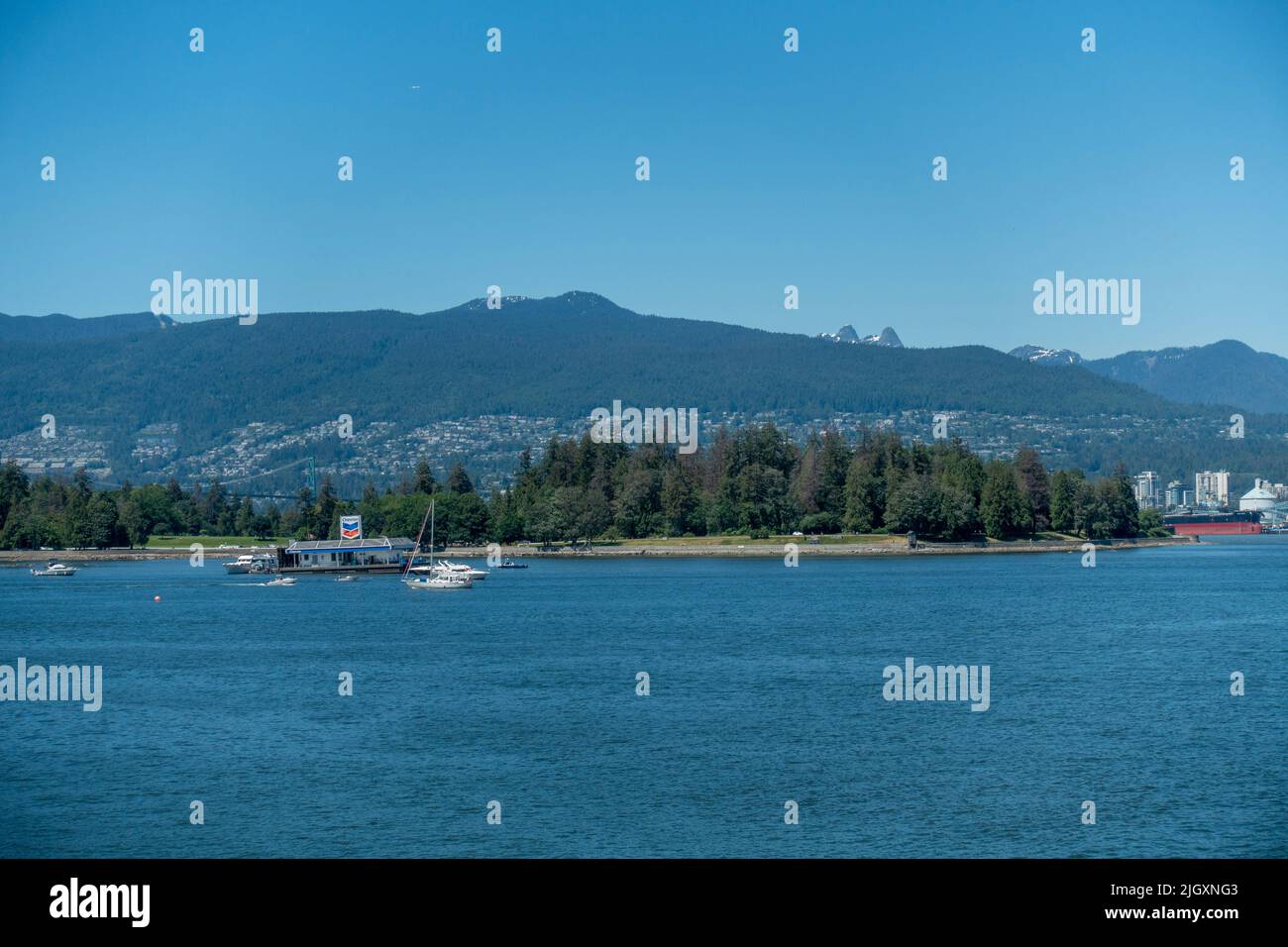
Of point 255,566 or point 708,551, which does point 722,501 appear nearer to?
point 708,551

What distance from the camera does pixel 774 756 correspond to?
83.0 ft

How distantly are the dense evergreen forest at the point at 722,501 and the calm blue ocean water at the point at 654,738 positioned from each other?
214ft

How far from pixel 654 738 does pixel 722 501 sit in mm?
100101

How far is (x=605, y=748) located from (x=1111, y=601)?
44562 millimetres

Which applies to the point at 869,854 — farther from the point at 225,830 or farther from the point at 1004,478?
the point at 1004,478

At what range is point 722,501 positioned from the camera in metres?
127

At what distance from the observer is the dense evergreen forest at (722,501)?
403ft

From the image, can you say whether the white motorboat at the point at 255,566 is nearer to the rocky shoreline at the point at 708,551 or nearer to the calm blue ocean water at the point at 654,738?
the rocky shoreline at the point at 708,551

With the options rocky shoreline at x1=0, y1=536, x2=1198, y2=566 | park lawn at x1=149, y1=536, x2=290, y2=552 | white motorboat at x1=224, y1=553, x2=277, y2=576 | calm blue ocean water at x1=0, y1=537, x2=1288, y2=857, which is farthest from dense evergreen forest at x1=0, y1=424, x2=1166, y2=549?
calm blue ocean water at x1=0, y1=537, x2=1288, y2=857

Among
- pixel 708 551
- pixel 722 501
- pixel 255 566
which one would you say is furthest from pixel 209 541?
pixel 708 551

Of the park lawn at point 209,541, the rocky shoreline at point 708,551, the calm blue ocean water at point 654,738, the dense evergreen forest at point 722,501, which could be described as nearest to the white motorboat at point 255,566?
the rocky shoreline at point 708,551

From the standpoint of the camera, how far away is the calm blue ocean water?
66.3 feet

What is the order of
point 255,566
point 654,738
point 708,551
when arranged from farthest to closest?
1. point 708,551
2. point 255,566
3. point 654,738
